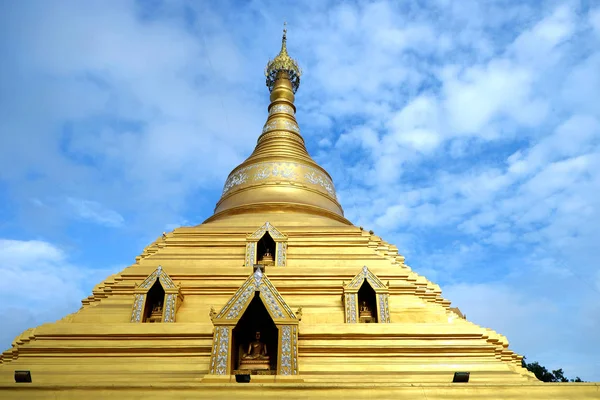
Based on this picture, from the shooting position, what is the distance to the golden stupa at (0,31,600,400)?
6660mm

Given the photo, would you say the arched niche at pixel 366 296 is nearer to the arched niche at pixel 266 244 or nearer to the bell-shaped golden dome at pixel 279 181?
the arched niche at pixel 266 244

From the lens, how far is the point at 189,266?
11.6m

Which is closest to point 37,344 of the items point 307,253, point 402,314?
point 307,253

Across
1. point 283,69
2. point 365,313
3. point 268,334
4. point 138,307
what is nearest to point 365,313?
point 365,313

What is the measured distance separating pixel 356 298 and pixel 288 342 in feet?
9.55

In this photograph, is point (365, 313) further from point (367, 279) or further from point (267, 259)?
point (267, 259)

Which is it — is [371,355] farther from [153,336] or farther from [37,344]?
[37,344]

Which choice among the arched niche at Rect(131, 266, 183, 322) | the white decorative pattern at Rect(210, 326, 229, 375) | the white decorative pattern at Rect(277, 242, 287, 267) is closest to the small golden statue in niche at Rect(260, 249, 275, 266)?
the white decorative pattern at Rect(277, 242, 287, 267)

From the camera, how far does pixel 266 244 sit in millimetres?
12828

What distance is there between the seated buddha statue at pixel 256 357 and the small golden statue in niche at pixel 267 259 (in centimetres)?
439

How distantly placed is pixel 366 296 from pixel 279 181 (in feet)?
26.0

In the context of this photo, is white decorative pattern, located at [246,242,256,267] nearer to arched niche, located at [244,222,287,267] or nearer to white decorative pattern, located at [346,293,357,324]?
arched niche, located at [244,222,287,267]

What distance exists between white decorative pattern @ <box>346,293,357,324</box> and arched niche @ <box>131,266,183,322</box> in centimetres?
377

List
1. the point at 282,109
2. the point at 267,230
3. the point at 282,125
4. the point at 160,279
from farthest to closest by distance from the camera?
the point at 282,109
the point at 282,125
the point at 267,230
the point at 160,279
